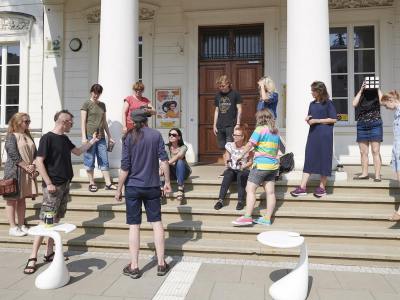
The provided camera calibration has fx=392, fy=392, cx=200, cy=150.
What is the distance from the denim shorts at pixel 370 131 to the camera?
6.21 metres

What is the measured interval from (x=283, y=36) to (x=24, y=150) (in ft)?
21.3

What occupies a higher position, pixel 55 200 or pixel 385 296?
pixel 55 200

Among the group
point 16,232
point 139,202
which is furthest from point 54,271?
point 16,232

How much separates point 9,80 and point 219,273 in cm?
909

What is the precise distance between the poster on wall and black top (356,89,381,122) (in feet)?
15.5

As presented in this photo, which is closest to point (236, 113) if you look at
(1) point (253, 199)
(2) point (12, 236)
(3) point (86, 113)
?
(1) point (253, 199)

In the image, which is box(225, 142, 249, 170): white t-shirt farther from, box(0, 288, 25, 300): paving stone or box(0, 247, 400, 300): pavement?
box(0, 288, 25, 300): paving stone

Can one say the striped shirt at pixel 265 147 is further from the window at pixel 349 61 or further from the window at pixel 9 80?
the window at pixel 9 80

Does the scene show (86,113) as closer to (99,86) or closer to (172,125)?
(99,86)

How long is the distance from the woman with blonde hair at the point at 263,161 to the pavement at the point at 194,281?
79 centimetres

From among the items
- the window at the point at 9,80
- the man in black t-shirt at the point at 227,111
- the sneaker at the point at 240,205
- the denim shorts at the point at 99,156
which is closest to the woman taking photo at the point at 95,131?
the denim shorts at the point at 99,156

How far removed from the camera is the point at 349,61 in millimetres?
9367

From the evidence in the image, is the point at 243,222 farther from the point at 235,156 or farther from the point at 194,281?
the point at 194,281

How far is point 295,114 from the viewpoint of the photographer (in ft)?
20.7
